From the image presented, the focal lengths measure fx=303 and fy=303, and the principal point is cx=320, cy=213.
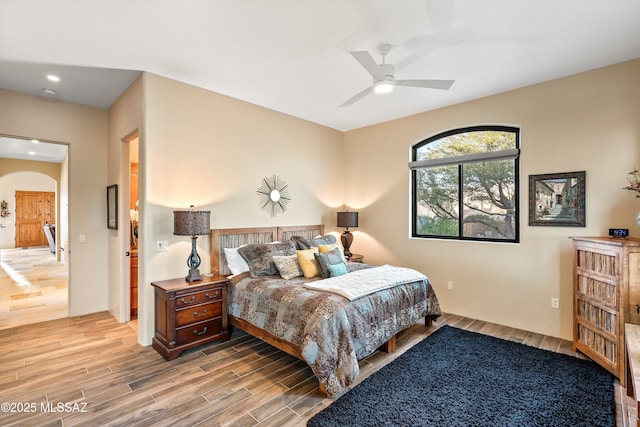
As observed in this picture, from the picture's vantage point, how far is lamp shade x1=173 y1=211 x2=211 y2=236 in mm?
3219

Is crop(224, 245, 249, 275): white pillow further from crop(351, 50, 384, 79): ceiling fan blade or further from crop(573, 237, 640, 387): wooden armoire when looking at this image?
crop(573, 237, 640, 387): wooden armoire

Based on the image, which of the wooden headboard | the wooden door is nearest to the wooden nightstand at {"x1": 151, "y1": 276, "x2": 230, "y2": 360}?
the wooden headboard

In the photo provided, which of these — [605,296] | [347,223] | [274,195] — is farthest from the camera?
[347,223]

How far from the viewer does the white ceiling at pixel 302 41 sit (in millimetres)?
2289

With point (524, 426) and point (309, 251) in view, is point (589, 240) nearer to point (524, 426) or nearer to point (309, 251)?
point (524, 426)

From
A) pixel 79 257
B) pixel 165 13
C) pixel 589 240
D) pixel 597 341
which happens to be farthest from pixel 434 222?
pixel 79 257

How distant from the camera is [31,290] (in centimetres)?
564

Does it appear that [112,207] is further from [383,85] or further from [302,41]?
[383,85]

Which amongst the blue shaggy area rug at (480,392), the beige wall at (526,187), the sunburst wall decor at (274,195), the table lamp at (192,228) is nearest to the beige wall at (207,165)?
the sunburst wall decor at (274,195)

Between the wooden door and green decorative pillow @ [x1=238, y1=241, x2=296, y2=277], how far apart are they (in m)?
12.7

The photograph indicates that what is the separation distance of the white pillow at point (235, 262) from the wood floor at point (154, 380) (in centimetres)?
76

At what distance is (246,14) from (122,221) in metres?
3.17

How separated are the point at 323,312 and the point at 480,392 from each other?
1431 millimetres

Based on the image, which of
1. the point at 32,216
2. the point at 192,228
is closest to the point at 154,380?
the point at 192,228
